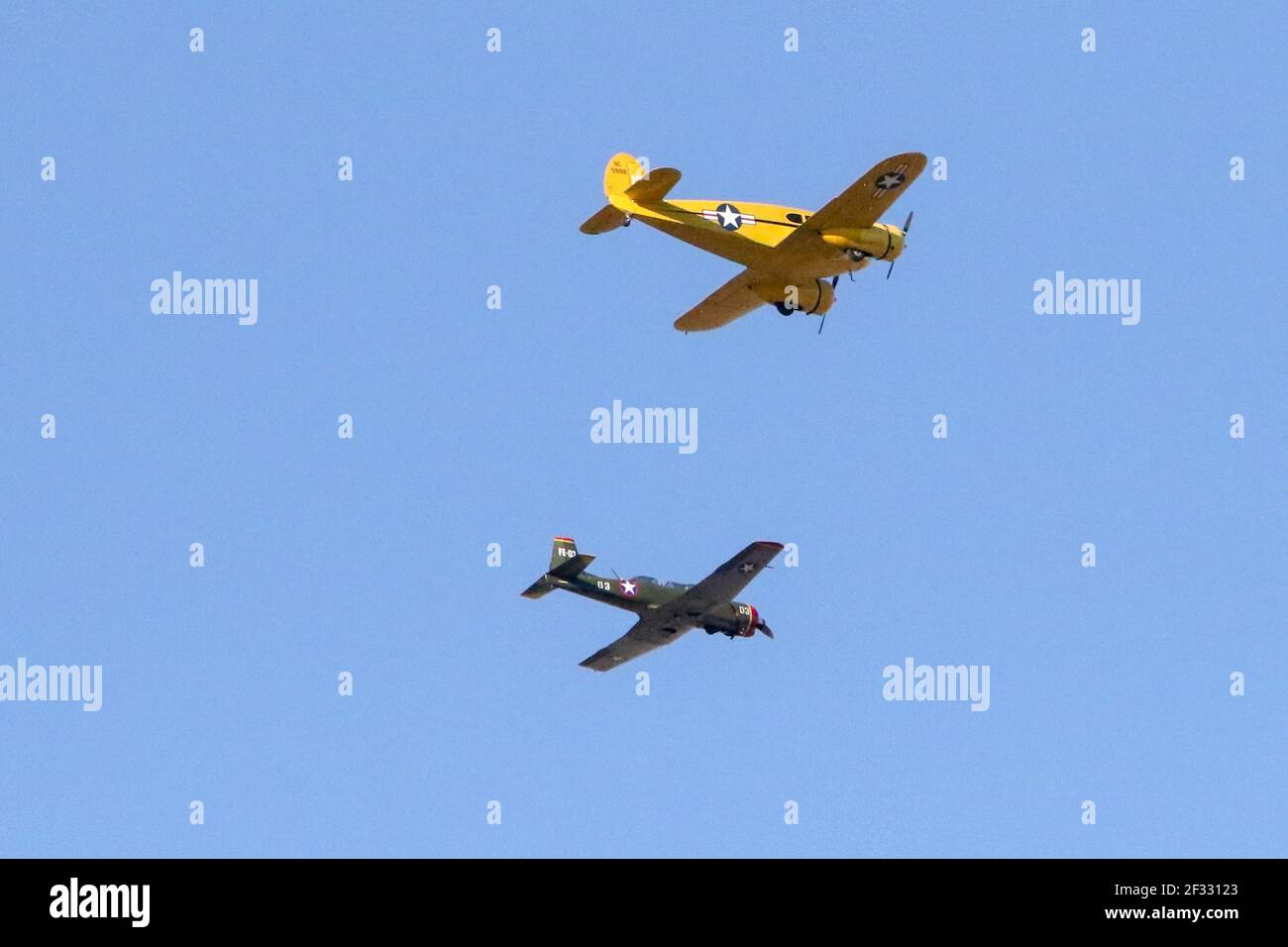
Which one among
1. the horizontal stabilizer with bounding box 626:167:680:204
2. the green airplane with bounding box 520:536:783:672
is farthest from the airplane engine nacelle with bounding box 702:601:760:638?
the horizontal stabilizer with bounding box 626:167:680:204

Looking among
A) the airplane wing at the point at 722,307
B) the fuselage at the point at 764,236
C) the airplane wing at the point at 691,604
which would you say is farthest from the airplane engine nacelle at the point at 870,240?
the airplane wing at the point at 691,604

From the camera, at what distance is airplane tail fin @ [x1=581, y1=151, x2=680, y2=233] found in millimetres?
48938

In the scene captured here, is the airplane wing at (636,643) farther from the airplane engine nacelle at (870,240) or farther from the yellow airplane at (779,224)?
the airplane engine nacelle at (870,240)

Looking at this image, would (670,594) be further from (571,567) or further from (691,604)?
(571,567)

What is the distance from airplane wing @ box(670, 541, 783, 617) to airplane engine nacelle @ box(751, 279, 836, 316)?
6077 mm

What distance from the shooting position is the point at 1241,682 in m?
50.3

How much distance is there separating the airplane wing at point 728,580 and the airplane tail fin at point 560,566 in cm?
291

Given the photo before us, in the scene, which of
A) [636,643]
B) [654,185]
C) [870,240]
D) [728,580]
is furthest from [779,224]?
[636,643]

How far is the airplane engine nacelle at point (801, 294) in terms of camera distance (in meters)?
53.2

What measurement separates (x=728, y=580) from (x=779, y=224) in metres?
8.96

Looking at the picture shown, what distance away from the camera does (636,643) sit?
57000mm
